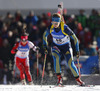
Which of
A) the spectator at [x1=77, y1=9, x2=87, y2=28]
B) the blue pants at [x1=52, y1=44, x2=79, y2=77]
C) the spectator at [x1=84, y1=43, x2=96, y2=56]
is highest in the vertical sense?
the spectator at [x1=77, y1=9, x2=87, y2=28]

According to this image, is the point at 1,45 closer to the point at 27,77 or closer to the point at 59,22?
the point at 27,77

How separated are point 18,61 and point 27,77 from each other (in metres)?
0.56

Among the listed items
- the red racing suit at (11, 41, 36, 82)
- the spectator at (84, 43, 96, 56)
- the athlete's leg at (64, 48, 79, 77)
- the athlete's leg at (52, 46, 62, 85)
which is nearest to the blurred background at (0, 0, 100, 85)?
the spectator at (84, 43, 96, 56)

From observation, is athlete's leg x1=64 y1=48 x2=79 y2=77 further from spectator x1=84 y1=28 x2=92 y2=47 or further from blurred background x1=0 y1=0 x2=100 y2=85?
spectator x1=84 y1=28 x2=92 y2=47

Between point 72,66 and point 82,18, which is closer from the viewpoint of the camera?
point 72,66

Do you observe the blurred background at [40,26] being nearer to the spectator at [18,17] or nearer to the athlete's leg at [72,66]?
the spectator at [18,17]

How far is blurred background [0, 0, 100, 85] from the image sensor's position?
11.2 m

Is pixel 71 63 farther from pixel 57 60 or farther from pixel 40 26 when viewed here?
pixel 40 26

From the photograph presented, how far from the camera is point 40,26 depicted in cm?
1181

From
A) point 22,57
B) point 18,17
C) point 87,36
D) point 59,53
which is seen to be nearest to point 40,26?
point 18,17

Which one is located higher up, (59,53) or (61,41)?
(61,41)

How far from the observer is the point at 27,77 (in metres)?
9.98

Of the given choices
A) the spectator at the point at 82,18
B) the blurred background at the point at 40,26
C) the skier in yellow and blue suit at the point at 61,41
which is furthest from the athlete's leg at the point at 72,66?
the spectator at the point at 82,18

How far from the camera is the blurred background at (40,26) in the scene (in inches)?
440
